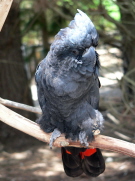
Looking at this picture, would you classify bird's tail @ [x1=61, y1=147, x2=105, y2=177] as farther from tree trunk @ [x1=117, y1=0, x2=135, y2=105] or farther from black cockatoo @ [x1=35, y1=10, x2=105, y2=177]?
tree trunk @ [x1=117, y1=0, x2=135, y2=105]

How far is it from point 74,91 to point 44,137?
0.56 m

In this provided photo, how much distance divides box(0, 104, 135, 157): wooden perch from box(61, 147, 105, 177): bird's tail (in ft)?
1.13

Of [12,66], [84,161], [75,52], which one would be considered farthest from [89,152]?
[12,66]

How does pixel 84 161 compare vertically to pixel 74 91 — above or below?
below

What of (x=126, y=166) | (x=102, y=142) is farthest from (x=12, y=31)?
(x=102, y=142)

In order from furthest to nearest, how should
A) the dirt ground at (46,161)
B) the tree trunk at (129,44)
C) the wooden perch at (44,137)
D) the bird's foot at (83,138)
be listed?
the tree trunk at (129,44) → the dirt ground at (46,161) → the bird's foot at (83,138) → the wooden perch at (44,137)

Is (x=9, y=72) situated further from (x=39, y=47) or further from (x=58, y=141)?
(x=58, y=141)

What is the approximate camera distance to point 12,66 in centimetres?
563

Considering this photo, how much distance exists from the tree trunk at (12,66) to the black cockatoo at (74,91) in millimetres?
2895

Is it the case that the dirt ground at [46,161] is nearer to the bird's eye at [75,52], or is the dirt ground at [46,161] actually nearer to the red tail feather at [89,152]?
the red tail feather at [89,152]

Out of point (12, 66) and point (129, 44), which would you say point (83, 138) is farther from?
point (12, 66)

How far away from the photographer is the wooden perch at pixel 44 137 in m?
2.43

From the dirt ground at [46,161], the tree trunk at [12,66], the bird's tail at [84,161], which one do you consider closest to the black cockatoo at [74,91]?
the bird's tail at [84,161]

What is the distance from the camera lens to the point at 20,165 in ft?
16.6
